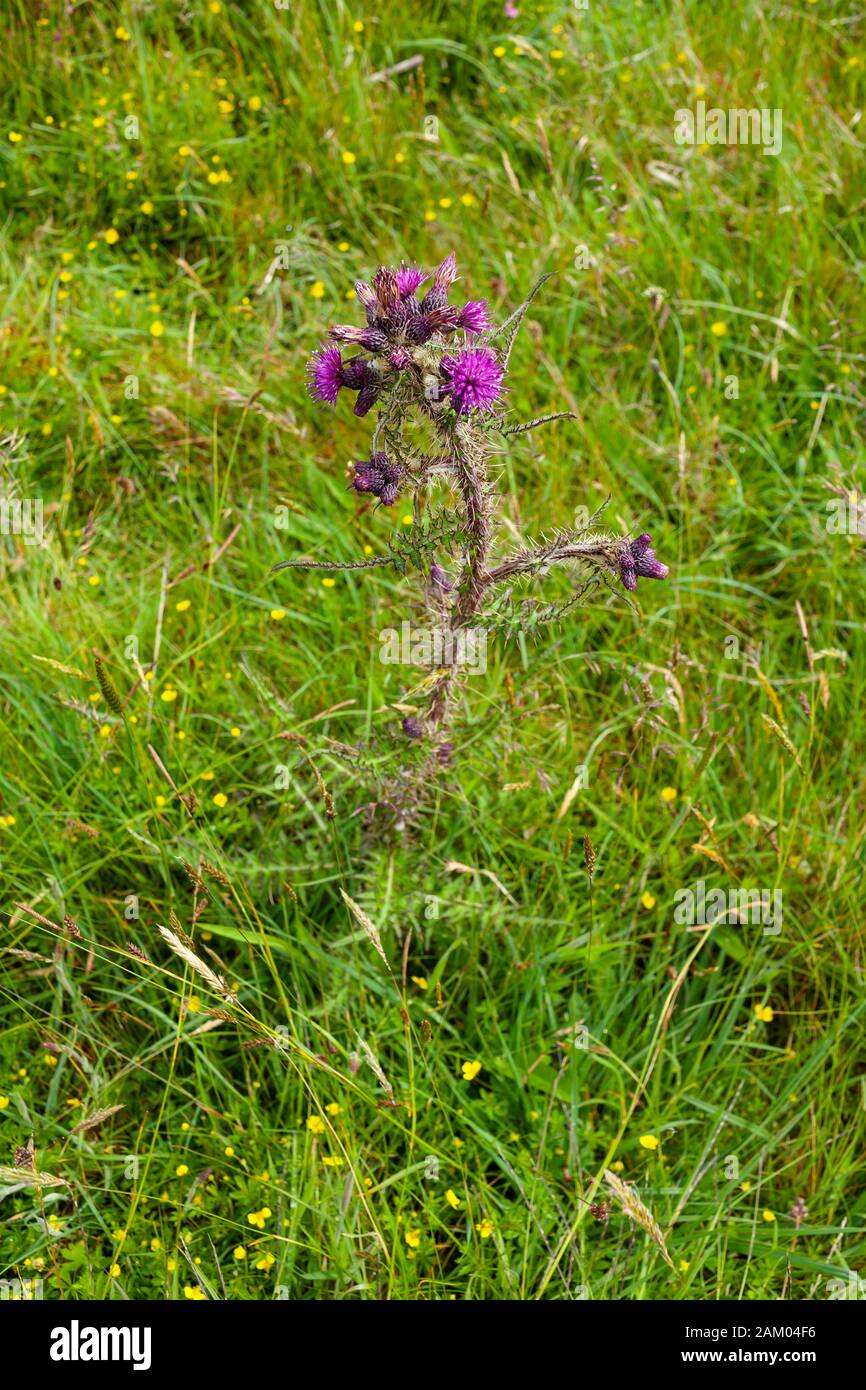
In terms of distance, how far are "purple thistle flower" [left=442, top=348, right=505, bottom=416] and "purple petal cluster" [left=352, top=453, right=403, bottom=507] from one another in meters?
0.16

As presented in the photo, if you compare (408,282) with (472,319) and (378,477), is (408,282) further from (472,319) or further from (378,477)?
(378,477)

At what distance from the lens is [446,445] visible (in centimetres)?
184

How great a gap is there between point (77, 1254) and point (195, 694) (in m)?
1.25

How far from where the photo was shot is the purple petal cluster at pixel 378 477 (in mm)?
1790

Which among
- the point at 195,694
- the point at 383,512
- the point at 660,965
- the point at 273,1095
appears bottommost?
the point at 273,1095

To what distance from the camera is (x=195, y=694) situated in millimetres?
2703

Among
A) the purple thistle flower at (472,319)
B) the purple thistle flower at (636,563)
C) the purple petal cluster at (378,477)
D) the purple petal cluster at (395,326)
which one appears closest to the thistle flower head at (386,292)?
the purple petal cluster at (395,326)

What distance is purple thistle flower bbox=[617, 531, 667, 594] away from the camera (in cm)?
180

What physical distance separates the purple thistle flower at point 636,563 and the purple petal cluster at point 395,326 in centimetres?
36

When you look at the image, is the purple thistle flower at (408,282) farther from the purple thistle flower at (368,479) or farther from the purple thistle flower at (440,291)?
the purple thistle flower at (368,479)

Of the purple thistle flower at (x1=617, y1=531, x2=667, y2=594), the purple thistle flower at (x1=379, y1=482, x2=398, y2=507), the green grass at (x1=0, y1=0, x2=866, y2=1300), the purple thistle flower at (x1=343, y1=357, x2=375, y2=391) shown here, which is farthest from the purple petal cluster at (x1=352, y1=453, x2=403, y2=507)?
the green grass at (x1=0, y1=0, x2=866, y2=1300)

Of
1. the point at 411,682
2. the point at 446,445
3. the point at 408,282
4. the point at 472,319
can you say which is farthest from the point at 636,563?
the point at 411,682

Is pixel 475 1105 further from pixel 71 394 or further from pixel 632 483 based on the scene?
pixel 71 394

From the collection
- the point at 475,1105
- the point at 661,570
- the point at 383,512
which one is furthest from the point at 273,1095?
the point at 383,512
